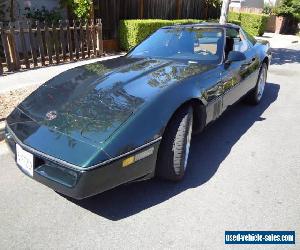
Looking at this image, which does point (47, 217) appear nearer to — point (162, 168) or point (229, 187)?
point (162, 168)

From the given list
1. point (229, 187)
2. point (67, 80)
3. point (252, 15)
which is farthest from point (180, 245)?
point (252, 15)

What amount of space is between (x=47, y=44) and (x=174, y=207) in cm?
618

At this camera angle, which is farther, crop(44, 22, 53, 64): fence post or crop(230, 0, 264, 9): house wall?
crop(230, 0, 264, 9): house wall

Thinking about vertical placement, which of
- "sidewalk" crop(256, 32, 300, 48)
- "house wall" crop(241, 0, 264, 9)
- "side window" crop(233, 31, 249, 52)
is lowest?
"sidewalk" crop(256, 32, 300, 48)

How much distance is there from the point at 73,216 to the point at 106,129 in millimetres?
814

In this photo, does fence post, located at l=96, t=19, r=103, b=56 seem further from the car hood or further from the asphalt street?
the asphalt street

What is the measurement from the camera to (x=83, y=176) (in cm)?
230

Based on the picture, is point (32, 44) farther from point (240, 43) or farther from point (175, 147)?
point (175, 147)

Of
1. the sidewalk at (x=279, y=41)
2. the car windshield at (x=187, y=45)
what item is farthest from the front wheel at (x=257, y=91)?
the sidewalk at (x=279, y=41)

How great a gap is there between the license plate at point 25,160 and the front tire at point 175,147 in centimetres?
109

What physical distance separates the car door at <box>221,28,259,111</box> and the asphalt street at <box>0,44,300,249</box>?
0.71m

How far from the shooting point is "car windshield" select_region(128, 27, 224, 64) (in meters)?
4.01

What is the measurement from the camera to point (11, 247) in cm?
236

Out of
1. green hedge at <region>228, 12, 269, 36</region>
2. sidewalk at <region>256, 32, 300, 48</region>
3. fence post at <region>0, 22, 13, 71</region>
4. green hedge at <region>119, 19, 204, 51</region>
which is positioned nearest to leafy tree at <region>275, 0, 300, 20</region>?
sidewalk at <region>256, 32, 300, 48</region>
